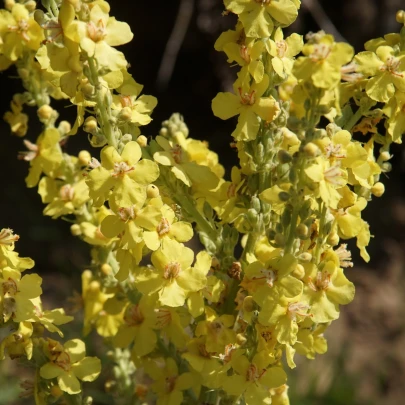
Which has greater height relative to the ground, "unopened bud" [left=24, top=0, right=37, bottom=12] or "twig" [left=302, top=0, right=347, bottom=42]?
"unopened bud" [left=24, top=0, right=37, bottom=12]

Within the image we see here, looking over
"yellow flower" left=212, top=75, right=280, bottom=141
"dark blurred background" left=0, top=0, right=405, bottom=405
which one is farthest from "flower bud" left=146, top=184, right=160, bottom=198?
"dark blurred background" left=0, top=0, right=405, bottom=405

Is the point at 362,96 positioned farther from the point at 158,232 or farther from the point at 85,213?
the point at 85,213

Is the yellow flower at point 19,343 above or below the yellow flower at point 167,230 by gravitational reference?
below

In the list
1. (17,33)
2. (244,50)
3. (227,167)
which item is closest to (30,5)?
(17,33)

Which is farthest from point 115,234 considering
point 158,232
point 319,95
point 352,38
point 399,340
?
point 399,340

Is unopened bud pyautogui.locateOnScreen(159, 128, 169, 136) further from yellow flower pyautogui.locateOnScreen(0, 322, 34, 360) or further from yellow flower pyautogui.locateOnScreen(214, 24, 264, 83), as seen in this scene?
yellow flower pyautogui.locateOnScreen(0, 322, 34, 360)

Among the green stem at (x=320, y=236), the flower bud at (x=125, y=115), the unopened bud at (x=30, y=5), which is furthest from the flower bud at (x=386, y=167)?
the unopened bud at (x=30, y=5)

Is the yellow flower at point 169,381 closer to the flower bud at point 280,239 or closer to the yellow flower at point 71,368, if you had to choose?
the yellow flower at point 71,368
